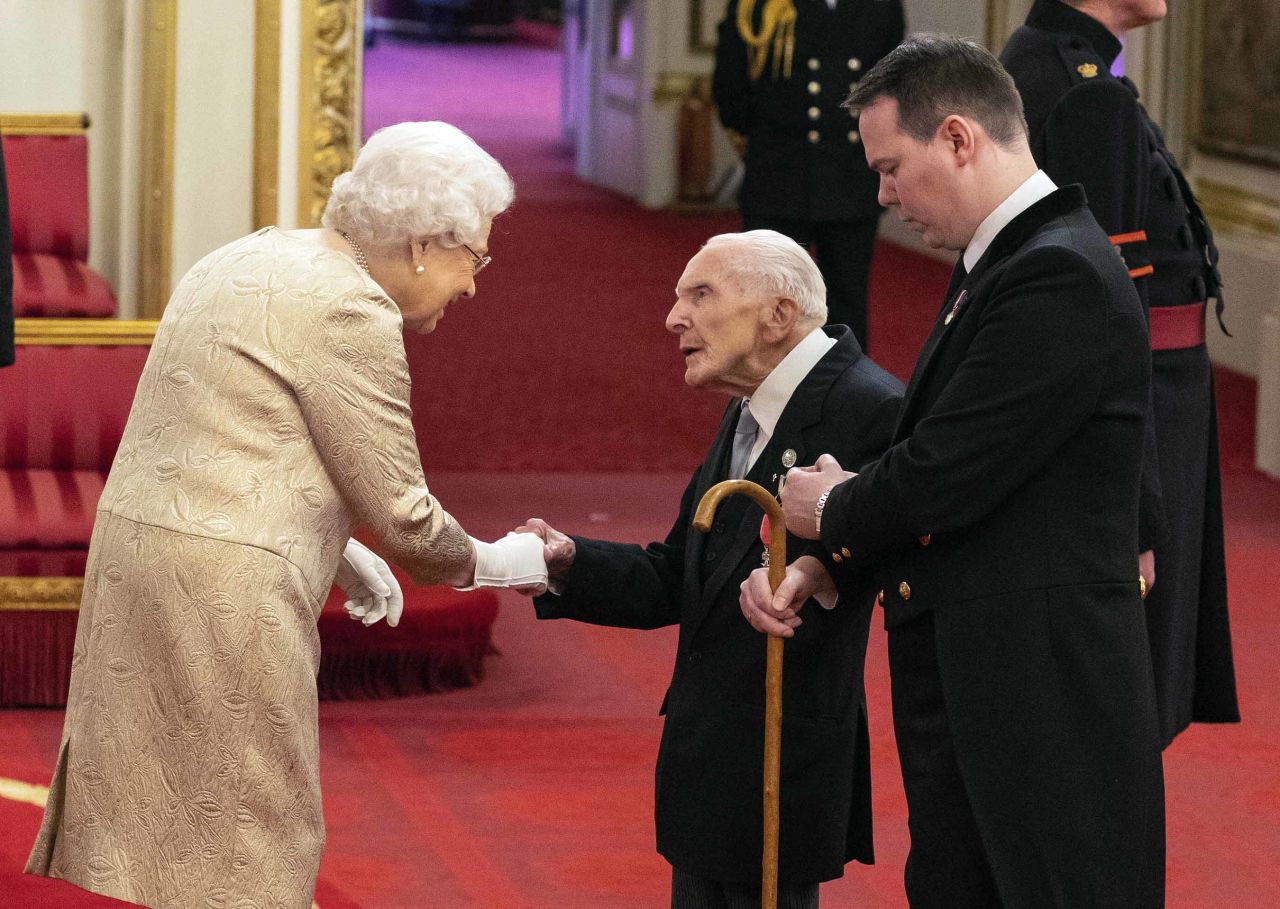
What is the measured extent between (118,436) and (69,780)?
2.58m

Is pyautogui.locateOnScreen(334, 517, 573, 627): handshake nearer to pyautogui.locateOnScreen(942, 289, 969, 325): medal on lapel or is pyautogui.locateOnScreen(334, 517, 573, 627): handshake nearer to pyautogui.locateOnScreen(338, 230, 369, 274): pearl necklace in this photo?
pyautogui.locateOnScreen(338, 230, 369, 274): pearl necklace

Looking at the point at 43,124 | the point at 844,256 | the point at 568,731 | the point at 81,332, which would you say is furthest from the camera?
the point at 844,256

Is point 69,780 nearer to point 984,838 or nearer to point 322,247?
point 322,247

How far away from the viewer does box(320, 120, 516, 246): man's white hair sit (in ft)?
7.77

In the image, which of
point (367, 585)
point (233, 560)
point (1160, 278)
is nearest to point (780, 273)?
point (367, 585)

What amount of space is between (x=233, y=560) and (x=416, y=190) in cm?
47

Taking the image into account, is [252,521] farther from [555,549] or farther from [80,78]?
[80,78]

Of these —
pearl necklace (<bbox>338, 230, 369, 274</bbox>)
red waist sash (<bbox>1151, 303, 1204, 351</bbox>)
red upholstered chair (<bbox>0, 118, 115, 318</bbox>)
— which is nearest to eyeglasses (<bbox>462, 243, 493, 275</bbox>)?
pearl necklace (<bbox>338, 230, 369, 274</bbox>)

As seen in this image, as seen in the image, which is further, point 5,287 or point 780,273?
point 5,287

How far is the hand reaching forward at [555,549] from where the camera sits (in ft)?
8.88

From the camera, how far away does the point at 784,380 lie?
265 cm

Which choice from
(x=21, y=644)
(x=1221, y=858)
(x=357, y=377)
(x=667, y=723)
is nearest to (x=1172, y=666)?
(x=1221, y=858)

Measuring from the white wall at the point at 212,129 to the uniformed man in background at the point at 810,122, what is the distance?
197 centimetres

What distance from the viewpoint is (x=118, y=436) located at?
4.95 metres
